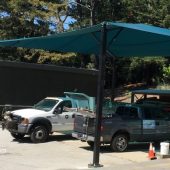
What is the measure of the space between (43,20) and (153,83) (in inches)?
548

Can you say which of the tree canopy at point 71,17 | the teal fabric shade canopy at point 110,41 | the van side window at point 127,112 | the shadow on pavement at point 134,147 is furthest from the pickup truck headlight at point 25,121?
the tree canopy at point 71,17

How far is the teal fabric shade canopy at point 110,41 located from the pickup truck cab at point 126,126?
8.54ft

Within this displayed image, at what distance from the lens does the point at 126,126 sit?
58.5ft

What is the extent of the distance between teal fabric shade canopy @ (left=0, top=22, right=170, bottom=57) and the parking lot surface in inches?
155

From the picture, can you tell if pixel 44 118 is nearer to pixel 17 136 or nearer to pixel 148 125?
pixel 17 136

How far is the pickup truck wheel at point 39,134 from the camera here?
19219 millimetres

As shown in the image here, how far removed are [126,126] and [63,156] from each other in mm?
2746

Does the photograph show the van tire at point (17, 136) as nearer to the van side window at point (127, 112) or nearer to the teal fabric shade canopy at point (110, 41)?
the teal fabric shade canopy at point (110, 41)

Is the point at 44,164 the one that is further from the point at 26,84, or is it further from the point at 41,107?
the point at 26,84

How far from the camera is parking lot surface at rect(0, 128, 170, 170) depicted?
1427 centimetres

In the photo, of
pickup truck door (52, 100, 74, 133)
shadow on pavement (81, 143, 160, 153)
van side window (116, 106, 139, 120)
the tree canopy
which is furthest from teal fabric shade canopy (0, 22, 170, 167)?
the tree canopy

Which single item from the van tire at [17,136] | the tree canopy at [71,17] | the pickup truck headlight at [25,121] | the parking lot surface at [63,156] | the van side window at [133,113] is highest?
the tree canopy at [71,17]

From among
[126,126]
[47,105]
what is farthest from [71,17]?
[126,126]

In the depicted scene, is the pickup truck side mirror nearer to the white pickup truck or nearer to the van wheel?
the white pickup truck
